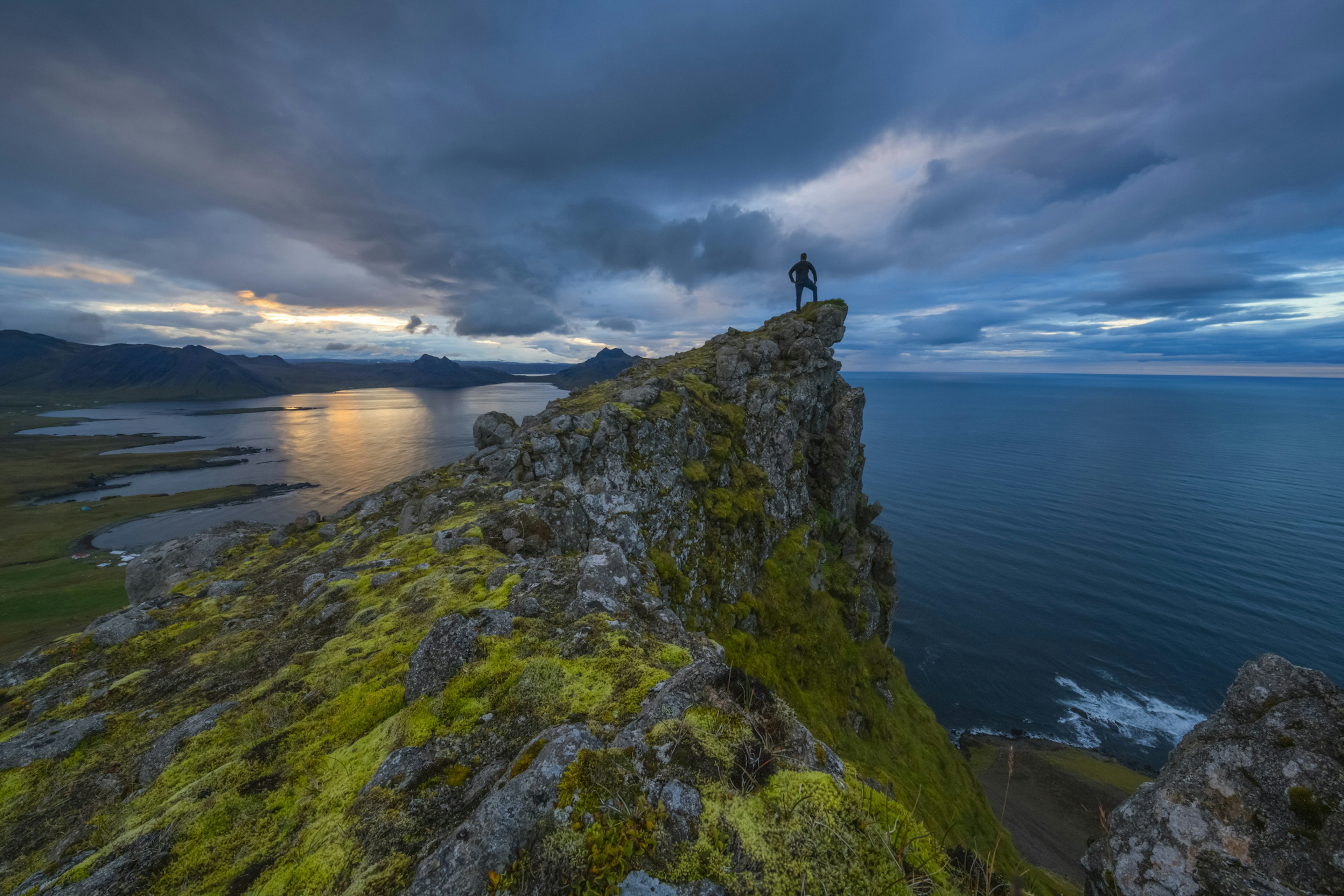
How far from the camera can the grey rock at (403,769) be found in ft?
20.3

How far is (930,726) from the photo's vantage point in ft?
123

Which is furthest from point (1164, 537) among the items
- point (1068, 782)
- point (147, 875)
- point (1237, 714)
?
point (147, 875)

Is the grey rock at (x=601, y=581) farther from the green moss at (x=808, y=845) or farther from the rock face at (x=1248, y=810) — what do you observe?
the rock face at (x=1248, y=810)

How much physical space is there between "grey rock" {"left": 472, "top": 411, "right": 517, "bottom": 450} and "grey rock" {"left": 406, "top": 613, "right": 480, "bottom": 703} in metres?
18.4

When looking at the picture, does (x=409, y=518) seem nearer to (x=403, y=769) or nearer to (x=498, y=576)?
(x=498, y=576)

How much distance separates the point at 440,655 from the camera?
8.18m

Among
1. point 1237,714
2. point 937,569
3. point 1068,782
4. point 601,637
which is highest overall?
point 601,637

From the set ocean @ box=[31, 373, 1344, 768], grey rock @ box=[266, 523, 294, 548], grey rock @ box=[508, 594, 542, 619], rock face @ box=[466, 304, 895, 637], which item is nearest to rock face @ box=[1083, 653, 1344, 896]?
rock face @ box=[466, 304, 895, 637]

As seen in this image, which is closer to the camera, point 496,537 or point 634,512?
point 496,537

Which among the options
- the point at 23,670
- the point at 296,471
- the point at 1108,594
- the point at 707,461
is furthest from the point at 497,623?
the point at 296,471

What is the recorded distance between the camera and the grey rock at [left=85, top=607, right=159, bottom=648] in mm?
11555

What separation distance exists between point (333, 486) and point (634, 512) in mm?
121007

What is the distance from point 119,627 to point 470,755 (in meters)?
12.1

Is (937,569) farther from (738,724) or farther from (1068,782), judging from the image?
(738,724)
